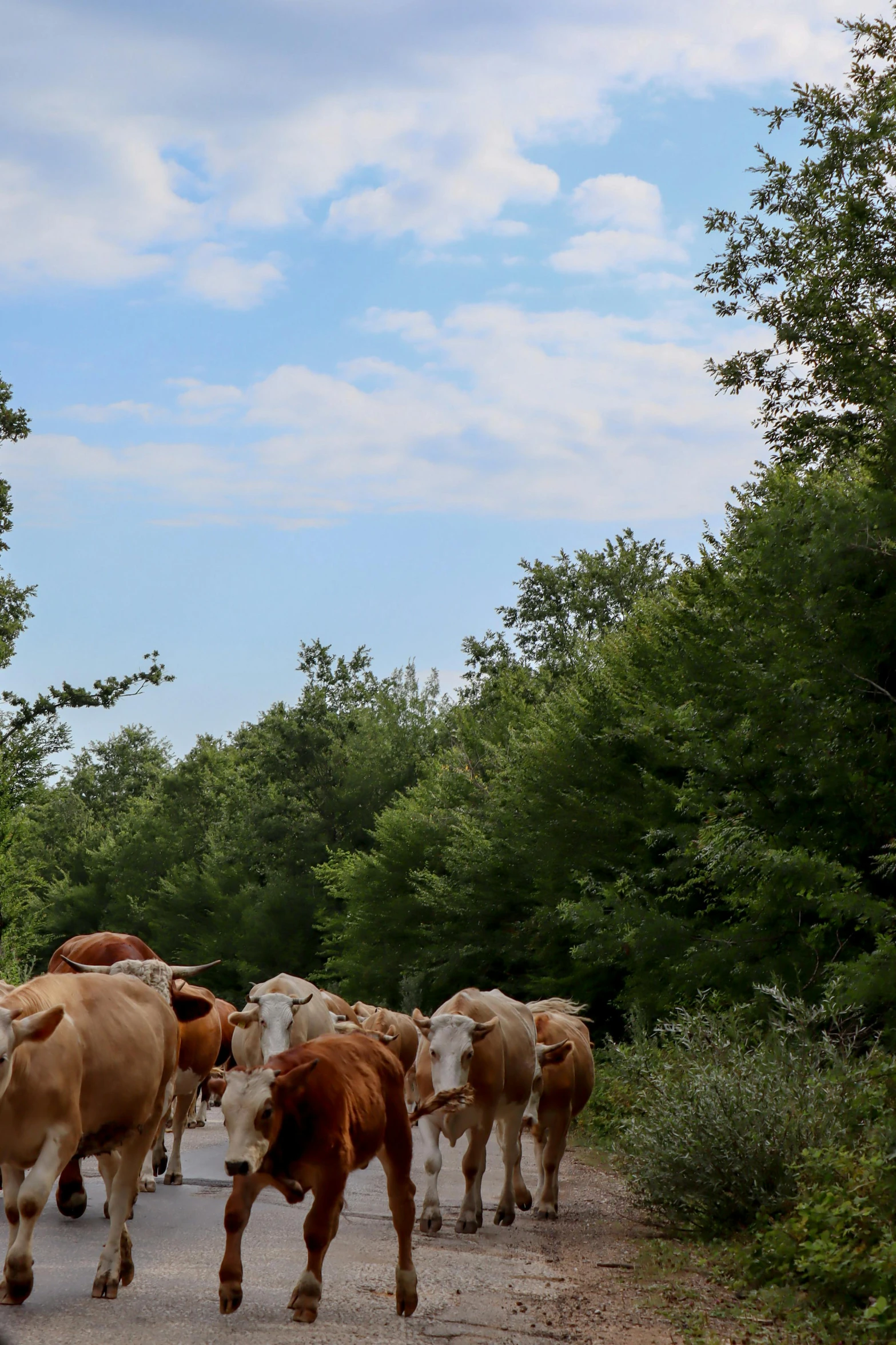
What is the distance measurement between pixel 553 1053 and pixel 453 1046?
2411 mm

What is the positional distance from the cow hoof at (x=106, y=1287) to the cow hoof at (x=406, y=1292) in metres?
1.53

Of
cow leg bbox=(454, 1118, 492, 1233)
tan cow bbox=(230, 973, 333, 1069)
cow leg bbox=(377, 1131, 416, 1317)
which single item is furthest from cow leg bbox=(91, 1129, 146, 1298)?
tan cow bbox=(230, 973, 333, 1069)

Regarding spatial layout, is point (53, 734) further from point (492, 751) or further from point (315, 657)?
point (315, 657)

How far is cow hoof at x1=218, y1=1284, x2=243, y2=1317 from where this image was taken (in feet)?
21.5

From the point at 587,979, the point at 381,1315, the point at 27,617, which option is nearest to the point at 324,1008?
the point at 381,1315

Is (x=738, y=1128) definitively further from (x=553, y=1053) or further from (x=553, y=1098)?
(x=553, y=1098)

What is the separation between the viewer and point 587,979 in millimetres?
29141

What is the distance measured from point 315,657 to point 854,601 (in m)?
45.4

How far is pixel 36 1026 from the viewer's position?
650 centimetres

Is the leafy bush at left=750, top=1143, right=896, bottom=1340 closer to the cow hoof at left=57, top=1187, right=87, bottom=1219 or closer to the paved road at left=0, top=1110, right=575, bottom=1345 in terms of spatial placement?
the paved road at left=0, top=1110, right=575, bottom=1345

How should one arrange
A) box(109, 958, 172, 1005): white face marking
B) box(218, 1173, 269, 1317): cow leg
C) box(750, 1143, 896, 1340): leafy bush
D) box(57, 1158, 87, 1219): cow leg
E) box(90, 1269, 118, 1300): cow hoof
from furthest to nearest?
box(109, 958, 172, 1005): white face marking < box(57, 1158, 87, 1219): cow leg < box(750, 1143, 896, 1340): leafy bush < box(90, 1269, 118, 1300): cow hoof < box(218, 1173, 269, 1317): cow leg

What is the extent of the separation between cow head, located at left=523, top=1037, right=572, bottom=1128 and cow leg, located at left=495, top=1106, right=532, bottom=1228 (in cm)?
38

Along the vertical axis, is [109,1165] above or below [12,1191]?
below

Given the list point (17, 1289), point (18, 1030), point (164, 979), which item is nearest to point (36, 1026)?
point (18, 1030)
